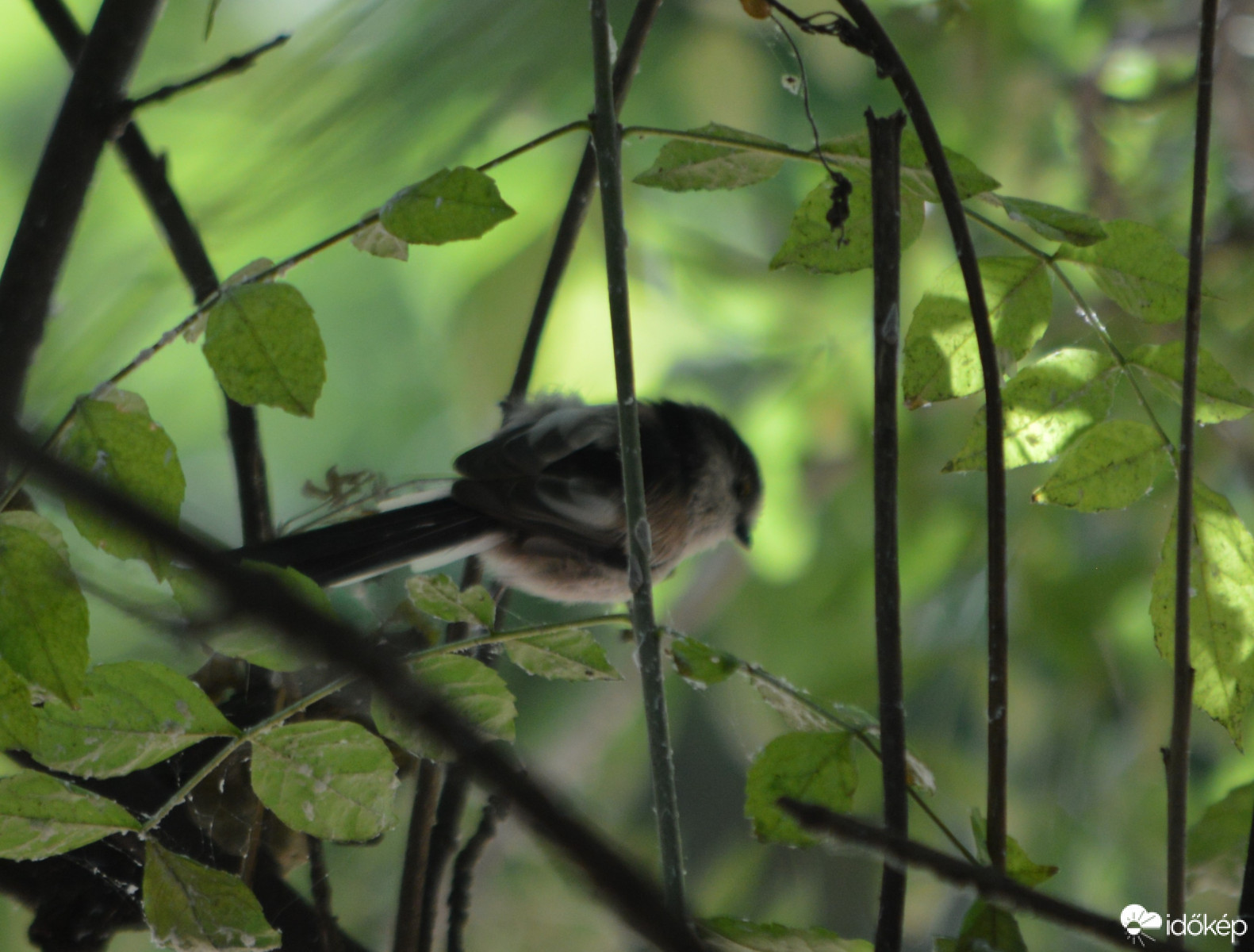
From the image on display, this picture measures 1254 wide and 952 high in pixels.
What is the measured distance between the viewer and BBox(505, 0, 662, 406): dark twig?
2.50 feet

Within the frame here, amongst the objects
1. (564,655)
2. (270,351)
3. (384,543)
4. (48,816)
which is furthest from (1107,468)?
(384,543)

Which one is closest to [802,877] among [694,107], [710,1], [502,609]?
[502,609]

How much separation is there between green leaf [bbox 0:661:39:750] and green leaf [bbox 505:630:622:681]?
8.2 inches

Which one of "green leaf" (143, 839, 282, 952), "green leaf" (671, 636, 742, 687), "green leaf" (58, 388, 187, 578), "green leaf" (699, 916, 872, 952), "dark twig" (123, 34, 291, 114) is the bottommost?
"green leaf" (699, 916, 872, 952)

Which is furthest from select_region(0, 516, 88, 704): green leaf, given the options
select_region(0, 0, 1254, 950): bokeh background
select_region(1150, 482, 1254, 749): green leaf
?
select_region(0, 0, 1254, 950): bokeh background

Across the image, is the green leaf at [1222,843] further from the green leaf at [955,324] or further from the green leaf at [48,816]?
the green leaf at [48,816]

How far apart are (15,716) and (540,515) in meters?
0.66

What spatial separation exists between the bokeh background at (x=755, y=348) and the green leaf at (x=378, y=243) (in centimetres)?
72

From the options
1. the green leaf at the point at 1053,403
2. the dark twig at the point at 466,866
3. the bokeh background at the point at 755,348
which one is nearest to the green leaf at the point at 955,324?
the green leaf at the point at 1053,403

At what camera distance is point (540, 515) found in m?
1.05

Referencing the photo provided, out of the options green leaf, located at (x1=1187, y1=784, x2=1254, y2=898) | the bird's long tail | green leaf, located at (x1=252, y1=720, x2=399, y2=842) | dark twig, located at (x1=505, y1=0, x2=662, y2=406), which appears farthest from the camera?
the bird's long tail

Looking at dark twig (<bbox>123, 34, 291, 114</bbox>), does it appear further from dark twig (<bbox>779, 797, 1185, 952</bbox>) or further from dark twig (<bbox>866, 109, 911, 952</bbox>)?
dark twig (<bbox>779, 797, 1185, 952</bbox>)

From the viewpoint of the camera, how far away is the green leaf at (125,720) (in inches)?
18.3

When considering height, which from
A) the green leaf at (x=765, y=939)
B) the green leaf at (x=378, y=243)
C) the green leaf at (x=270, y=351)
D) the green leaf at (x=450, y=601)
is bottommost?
the green leaf at (x=765, y=939)
